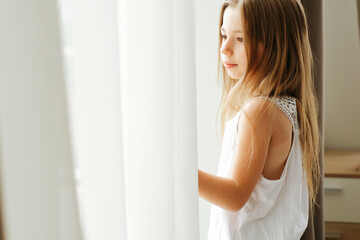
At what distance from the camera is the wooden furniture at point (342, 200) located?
2.17m

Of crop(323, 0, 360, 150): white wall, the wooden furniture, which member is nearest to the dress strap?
the wooden furniture

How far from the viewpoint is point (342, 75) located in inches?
101

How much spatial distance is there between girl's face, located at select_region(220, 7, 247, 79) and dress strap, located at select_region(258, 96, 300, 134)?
0.12 metres

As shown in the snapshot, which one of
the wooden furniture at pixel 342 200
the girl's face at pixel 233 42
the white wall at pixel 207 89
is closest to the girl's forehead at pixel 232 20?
the girl's face at pixel 233 42

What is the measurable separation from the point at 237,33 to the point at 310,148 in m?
0.36

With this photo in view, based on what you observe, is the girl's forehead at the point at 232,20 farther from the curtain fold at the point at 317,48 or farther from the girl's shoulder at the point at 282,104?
the curtain fold at the point at 317,48

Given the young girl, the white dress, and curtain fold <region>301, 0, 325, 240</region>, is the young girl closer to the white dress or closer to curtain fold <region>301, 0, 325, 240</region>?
the white dress

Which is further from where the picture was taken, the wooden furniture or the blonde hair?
the wooden furniture

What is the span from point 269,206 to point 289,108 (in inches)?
9.2

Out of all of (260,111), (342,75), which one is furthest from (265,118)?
(342,75)

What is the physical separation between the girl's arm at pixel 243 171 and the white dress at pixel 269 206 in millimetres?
47

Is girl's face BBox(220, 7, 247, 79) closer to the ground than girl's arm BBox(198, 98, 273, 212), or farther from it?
farther from it

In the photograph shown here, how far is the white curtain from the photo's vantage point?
370 mm

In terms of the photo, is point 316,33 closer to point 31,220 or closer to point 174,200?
point 174,200
